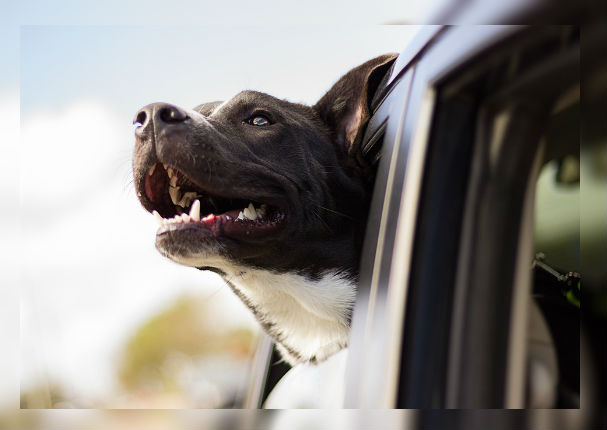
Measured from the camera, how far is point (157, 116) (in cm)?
228

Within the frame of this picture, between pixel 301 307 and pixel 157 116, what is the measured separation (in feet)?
3.68

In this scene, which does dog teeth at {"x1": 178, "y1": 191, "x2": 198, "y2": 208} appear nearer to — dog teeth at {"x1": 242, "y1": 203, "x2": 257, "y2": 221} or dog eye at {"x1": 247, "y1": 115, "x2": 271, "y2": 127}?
dog teeth at {"x1": 242, "y1": 203, "x2": 257, "y2": 221}

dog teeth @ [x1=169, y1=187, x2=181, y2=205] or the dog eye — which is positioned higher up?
the dog eye

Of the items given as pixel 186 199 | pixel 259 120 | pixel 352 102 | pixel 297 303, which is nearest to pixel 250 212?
pixel 186 199

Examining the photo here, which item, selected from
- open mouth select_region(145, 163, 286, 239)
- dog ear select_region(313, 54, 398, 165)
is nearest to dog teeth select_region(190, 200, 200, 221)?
open mouth select_region(145, 163, 286, 239)

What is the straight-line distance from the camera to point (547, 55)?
163cm

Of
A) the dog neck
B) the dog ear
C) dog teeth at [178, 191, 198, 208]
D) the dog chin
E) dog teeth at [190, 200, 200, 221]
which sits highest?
the dog ear

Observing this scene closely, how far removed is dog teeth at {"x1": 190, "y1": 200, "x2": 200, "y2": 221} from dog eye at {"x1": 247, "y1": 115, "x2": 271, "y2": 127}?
423mm

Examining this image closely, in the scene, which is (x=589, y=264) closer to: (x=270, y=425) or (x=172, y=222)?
(x=270, y=425)

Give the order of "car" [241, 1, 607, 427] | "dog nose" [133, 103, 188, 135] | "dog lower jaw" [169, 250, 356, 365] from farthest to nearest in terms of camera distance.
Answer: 1. "dog lower jaw" [169, 250, 356, 365]
2. "dog nose" [133, 103, 188, 135]
3. "car" [241, 1, 607, 427]

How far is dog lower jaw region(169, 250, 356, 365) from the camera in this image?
2641 mm

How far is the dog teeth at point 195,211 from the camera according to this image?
8.26 feet

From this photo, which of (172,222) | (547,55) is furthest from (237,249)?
(547,55)

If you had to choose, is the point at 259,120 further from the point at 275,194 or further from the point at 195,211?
the point at 195,211
